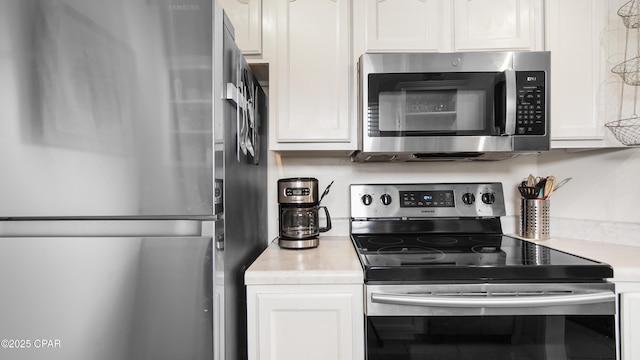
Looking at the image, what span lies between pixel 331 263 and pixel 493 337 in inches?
22.3

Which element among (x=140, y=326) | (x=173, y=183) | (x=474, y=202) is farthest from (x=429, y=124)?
(x=140, y=326)

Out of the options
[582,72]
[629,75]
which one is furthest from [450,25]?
[629,75]

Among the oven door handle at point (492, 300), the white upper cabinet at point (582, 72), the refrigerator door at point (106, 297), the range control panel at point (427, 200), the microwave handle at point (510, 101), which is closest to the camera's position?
the refrigerator door at point (106, 297)

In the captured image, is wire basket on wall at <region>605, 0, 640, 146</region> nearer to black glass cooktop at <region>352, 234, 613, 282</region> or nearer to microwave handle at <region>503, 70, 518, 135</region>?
microwave handle at <region>503, 70, 518, 135</region>

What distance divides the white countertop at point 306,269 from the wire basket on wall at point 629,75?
1.23m

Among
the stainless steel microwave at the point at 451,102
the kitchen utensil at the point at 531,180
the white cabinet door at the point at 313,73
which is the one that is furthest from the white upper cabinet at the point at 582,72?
the white cabinet door at the point at 313,73

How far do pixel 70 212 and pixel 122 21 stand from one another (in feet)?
1.79

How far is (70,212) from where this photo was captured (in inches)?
34.8

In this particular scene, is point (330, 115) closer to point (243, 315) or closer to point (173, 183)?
point (173, 183)

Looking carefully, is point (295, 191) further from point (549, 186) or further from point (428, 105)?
point (549, 186)

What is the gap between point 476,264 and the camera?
41.9 inches

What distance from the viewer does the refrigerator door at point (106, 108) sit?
868mm

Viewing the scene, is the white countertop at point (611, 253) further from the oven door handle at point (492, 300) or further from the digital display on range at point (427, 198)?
the digital display on range at point (427, 198)

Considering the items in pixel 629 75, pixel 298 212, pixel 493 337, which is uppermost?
pixel 629 75
